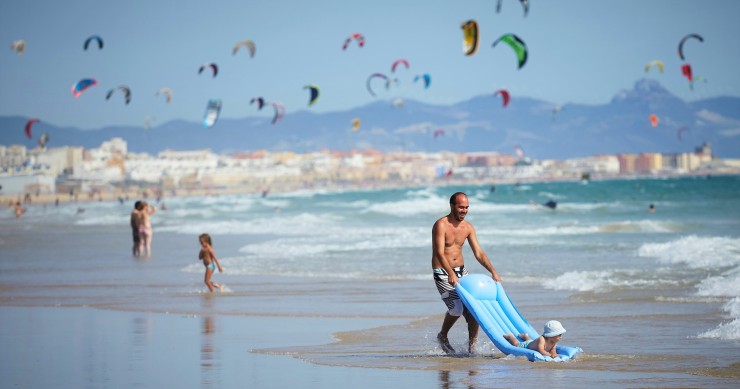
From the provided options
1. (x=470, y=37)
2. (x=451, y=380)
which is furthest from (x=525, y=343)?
(x=470, y=37)

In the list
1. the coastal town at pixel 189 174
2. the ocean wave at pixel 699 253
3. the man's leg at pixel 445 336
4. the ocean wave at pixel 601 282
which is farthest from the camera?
the coastal town at pixel 189 174

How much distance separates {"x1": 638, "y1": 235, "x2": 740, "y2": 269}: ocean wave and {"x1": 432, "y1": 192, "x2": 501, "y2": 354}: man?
768 cm

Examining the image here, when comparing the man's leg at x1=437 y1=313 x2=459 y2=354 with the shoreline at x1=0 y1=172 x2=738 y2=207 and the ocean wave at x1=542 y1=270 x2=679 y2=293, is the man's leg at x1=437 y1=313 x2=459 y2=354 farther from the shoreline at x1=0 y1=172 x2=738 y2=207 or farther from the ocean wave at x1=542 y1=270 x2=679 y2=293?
the shoreline at x1=0 y1=172 x2=738 y2=207

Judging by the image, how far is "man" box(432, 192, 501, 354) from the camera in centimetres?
739

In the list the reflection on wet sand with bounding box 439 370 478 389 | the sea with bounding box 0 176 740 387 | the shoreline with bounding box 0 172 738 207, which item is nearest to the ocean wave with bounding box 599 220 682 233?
the sea with bounding box 0 176 740 387

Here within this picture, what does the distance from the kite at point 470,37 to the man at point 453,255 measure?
613 inches

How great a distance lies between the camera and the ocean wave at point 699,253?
48.8ft

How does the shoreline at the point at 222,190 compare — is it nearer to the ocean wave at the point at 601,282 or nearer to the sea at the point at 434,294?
the sea at the point at 434,294

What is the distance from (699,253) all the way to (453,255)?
9.59 metres

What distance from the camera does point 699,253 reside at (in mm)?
16172

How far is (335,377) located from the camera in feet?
22.4

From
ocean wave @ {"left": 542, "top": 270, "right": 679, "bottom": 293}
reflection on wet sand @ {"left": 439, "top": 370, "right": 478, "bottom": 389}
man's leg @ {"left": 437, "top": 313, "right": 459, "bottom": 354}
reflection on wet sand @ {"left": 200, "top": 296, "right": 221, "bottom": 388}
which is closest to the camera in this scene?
reflection on wet sand @ {"left": 439, "top": 370, "right": 478, "bottom": 389}

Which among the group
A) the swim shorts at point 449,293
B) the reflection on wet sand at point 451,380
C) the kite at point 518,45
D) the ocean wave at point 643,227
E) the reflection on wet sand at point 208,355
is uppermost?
the kite at point 518,45

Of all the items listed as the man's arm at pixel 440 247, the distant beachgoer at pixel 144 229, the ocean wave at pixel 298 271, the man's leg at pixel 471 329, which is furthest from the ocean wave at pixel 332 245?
the man's arm at pixel 440 247
